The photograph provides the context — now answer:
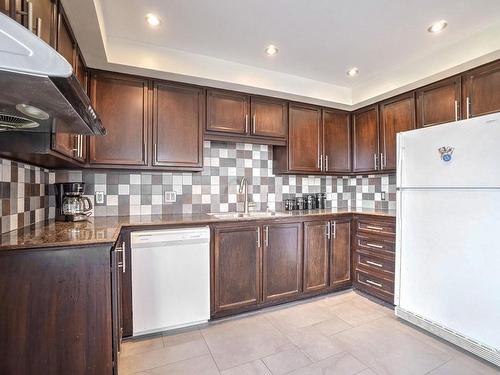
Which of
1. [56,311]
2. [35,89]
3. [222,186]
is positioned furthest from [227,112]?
[56,311]

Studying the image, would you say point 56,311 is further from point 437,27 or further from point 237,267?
point 437,27

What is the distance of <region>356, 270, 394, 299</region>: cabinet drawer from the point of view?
2.64 metres

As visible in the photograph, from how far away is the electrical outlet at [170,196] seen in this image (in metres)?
2.72

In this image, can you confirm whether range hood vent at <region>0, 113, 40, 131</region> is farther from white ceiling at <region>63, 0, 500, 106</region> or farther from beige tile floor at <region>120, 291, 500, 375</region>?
beige tile floor at <region>120, 291, 500, 375</region>

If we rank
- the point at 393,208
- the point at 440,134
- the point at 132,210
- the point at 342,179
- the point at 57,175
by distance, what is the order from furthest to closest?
the point at 342,179, the point at 393,208, the point at 132,210, the point at 57,175, the point at 440,134

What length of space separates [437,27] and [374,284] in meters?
2.42

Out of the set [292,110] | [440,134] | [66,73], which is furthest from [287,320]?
[66,73]

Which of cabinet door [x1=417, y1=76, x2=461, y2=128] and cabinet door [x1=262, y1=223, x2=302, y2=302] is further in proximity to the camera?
cabinet door [x1=262, y1=223, x2=302, y2=302]

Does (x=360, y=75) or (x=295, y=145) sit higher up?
(x=360, y=75)

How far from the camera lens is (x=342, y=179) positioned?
3797 millimetres

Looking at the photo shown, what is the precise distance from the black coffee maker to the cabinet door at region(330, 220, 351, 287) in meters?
2.48

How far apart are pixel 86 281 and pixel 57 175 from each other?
1518 millimetres

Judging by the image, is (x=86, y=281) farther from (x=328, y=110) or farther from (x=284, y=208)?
(x=328, y=110)

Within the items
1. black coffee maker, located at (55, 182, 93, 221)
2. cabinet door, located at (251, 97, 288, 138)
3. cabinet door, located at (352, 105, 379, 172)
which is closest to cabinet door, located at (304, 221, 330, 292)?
cabinet door, located at (352, 105, 379, 172)
